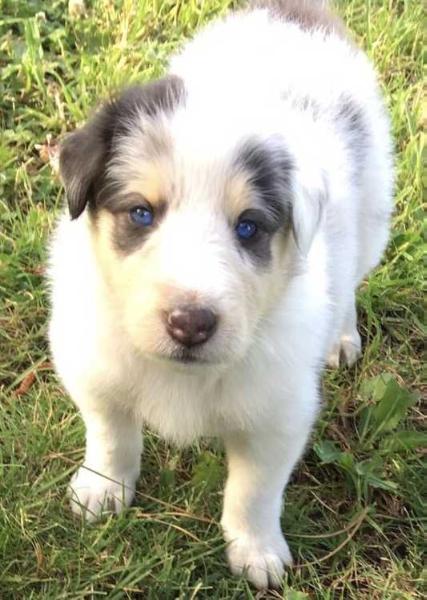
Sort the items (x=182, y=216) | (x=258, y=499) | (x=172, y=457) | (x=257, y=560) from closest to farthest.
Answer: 1. (x=182, y=216)
2. (x=258, y=499)
3. (x=257, y=560)
4. (x=172, y=457)

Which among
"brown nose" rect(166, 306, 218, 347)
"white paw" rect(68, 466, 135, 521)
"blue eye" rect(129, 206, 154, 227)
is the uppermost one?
"blue eye" rect(129, 206, 154, 227)

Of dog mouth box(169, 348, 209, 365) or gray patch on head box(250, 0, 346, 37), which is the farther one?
gray patch on head box(250, 0, 346, 37)

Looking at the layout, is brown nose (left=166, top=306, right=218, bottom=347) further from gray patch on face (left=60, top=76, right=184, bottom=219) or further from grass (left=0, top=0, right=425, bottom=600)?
grass (left=0, top=0, right=425, bottom=600)

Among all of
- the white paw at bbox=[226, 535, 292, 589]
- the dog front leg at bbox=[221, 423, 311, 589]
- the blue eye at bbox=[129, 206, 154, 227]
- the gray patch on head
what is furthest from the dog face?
the gray patch on head

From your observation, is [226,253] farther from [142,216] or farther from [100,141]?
[100,141]

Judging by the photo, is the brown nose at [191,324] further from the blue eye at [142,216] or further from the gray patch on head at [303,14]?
the gray patch on head at [303,14]

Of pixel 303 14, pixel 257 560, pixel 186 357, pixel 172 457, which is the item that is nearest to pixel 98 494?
pixel 172 457

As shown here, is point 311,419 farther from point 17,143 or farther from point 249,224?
point 17,143
